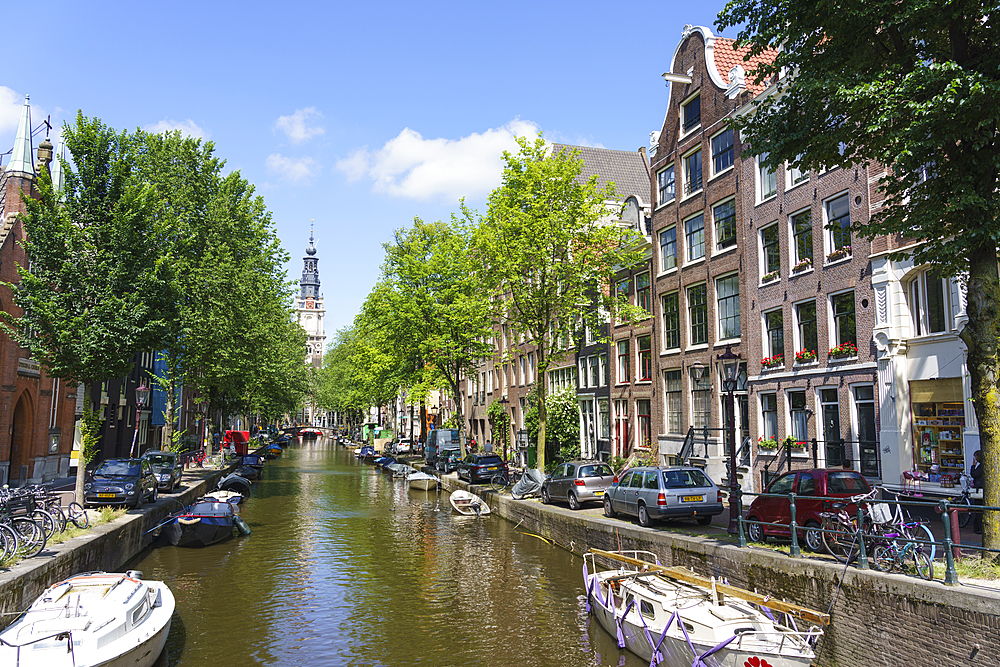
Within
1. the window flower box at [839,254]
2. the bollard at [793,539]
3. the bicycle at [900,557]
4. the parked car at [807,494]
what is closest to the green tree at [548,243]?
the window flower box at [839,254]

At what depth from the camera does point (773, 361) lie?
85.0 ft

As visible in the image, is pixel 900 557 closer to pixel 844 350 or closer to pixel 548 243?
pixel 844 350

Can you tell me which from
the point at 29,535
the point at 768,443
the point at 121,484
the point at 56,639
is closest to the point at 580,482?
the point at 768,443

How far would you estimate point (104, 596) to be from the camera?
38.8ft

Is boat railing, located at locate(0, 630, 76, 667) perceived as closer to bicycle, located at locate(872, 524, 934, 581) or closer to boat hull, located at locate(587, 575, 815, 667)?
boat hull, located at locate(587, 575, 815, 667)

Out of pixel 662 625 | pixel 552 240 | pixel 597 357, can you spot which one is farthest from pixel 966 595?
pixel 597 357

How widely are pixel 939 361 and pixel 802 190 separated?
26.4 ft

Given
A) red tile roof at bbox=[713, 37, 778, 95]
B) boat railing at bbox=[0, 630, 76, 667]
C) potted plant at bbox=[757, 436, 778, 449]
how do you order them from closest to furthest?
boat railing at bbox=[0, 630, 76, 667]
potted plant at bbox=[757, 436, 778, 449]
red tile roof at bbox=[713, 37, 778, 95]

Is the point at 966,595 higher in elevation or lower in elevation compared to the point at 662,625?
higher

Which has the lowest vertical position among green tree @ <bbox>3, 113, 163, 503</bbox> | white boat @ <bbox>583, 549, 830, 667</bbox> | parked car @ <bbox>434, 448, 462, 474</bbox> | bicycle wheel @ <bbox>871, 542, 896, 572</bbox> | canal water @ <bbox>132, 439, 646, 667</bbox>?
canal water @ <bbox>132, 439, 646, 667</bbox>

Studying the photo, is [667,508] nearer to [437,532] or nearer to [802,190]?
[437,532]

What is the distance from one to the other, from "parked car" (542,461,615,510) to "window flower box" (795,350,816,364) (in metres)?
7.81

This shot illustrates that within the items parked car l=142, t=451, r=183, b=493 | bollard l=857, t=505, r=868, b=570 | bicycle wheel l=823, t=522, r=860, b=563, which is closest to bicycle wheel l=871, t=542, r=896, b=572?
bollard l=857, t=505, r=868, b=570

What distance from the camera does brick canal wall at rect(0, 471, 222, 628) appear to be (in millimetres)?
12672
